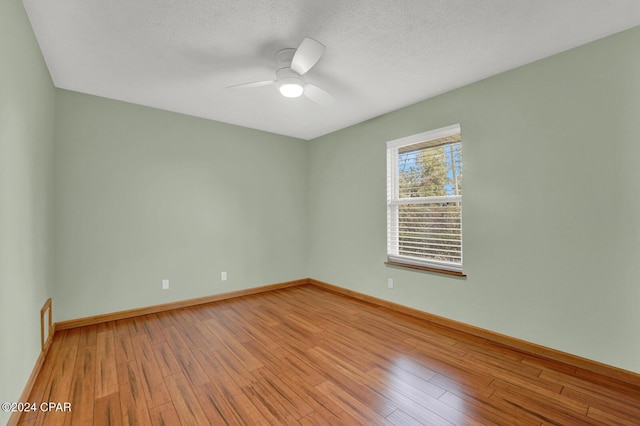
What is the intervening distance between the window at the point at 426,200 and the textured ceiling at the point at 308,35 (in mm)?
612

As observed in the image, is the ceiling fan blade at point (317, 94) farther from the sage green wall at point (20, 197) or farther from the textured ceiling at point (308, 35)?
the sage green wall at point (20, 197)

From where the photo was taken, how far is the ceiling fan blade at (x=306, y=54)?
1.90 metres

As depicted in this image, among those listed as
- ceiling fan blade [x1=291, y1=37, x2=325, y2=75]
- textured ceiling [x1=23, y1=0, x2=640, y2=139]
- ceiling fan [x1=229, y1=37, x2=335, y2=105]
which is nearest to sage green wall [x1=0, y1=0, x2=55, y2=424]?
textured ceiling [x1=23, y1=0, x2=640, y2=139]

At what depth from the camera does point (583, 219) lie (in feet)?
7.33

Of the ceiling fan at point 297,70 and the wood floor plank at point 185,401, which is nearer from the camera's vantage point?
the wood floor plank at point 185,401

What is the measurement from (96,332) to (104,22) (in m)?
2.82

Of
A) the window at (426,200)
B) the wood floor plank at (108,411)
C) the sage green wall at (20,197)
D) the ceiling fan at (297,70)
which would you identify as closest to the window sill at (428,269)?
the window at (426,200)

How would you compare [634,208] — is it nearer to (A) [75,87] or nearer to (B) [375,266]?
(B) [375,266]

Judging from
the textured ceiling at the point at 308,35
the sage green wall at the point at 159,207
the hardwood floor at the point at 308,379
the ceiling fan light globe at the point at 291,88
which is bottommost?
the hardwood floor at the point at 308,379

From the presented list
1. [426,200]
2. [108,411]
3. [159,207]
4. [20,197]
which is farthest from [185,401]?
[426,200]

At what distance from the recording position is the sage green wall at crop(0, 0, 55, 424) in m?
1.50

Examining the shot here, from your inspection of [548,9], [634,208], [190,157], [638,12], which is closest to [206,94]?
[190,157]

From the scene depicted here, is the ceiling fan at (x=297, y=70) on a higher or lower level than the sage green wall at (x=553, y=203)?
higher

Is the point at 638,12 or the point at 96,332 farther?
the point at 96,332
